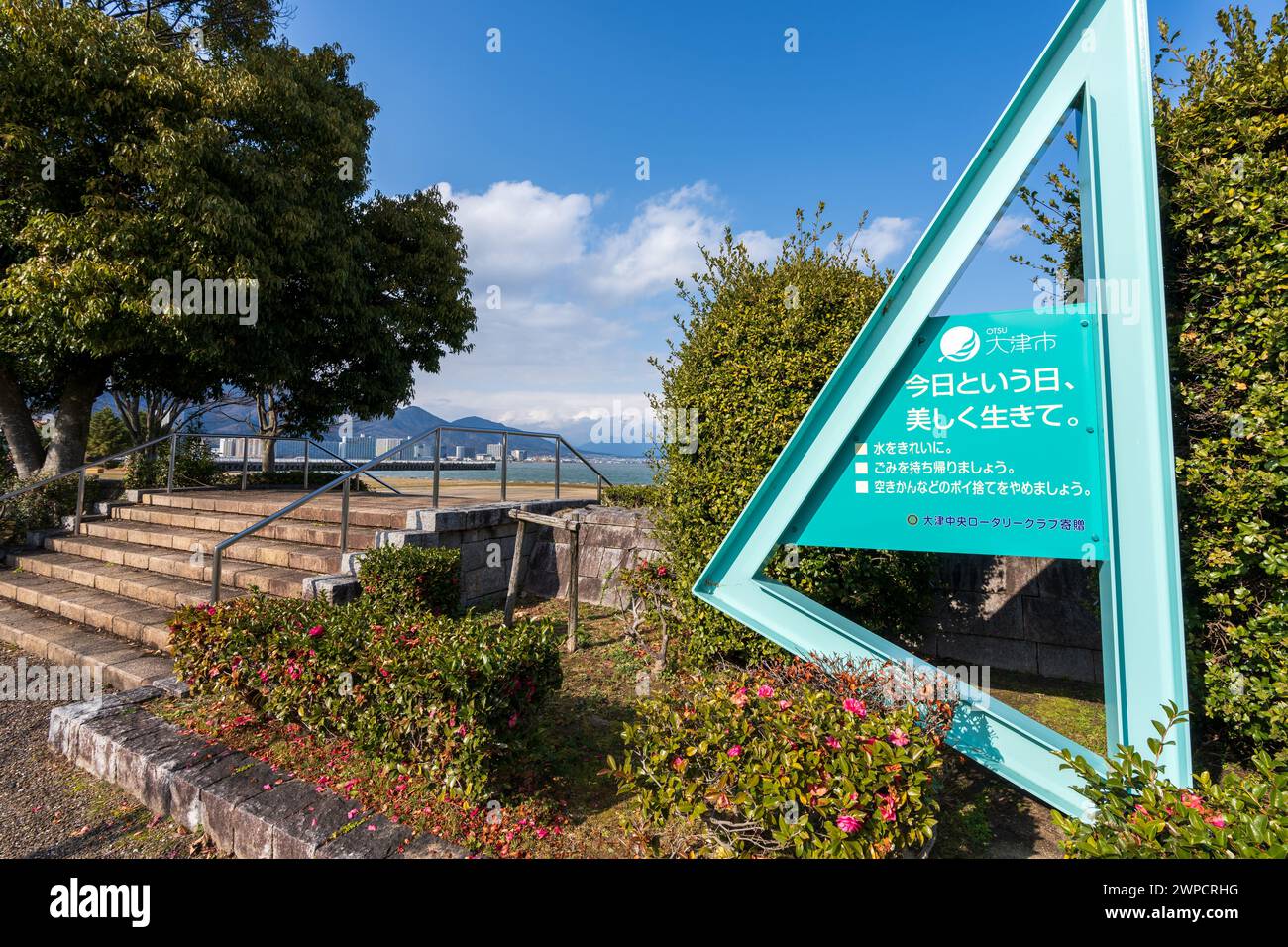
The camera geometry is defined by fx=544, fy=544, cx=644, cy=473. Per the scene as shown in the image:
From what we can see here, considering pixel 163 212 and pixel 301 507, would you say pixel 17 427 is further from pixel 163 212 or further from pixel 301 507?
pixel 301 507

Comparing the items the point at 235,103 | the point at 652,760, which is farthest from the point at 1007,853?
the point at 235,103

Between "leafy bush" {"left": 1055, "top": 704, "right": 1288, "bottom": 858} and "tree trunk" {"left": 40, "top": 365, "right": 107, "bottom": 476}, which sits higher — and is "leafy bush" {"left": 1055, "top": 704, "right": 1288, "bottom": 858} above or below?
below

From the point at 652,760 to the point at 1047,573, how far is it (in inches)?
189

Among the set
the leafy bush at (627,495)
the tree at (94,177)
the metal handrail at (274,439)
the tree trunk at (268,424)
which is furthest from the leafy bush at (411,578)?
the tree trunk at (268,424)

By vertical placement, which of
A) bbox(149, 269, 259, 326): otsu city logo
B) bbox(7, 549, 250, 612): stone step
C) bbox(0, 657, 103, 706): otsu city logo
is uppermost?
bbox(149, 269, 259, 326): otsu city logo

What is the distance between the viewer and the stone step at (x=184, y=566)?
5895mm

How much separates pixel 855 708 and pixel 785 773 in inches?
21.1

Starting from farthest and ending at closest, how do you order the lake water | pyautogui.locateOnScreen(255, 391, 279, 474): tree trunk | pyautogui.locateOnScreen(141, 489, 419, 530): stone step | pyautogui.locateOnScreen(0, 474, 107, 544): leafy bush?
pyautogui.locateOnScreen(255, 391, 279, 474): tree trunk
pyautogui.locateOnScreen(0, 474, 107, 544): leafy bush
pyautogui.locateOnScreen(141, 489, 419, 530): stone step
the lake water

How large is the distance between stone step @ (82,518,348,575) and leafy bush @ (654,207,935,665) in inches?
164

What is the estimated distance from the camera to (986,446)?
2.94 metres

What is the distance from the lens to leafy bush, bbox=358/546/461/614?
5.16 metres

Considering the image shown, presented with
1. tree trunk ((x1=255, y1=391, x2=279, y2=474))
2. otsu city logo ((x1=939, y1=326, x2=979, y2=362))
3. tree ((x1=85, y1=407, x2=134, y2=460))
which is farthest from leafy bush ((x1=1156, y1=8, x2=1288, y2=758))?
tree ((x1=85, y1=407, x2=134, y2=460))

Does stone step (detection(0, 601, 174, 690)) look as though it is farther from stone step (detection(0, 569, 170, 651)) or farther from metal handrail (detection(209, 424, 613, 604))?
metal handrail (detection(209, 424, 613, 604))
